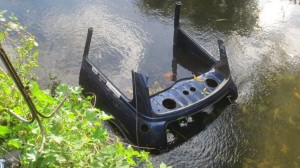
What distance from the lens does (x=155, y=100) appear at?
7.71 m

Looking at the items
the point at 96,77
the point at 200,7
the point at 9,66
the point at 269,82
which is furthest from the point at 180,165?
the point at 200,7

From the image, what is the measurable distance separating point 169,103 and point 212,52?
3.74m

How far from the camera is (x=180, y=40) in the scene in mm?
10469

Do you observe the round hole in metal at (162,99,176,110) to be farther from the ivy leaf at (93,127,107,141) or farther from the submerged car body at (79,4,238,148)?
the ivy leaf at (93,127,107,141)

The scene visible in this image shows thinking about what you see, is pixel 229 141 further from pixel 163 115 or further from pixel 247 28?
pixel 247 28

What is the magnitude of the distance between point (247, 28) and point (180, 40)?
318cm

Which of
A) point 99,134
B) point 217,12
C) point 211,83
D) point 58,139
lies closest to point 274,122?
point 211,83

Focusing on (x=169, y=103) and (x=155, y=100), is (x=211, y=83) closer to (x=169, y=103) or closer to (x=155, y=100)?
(x=169, y=103)

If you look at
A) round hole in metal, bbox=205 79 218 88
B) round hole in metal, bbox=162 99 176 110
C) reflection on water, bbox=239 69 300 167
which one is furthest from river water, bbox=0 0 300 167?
round hole in metal, bbox=162 99 176 110

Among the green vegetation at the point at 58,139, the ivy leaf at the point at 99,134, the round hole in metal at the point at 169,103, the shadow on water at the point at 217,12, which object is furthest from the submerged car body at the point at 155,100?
the ivy leaf at the point at 99,134

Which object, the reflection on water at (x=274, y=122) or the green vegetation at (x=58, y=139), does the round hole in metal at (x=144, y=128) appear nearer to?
the reflection on water at (x=274, y=122)

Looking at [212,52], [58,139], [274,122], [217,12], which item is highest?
[58,139]

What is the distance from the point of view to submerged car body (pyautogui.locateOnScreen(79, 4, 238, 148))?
709 cm

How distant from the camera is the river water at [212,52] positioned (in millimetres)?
7941
